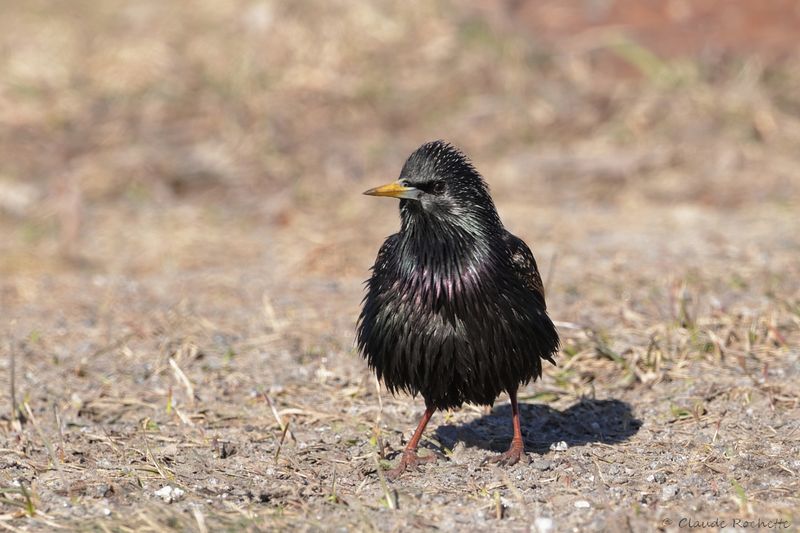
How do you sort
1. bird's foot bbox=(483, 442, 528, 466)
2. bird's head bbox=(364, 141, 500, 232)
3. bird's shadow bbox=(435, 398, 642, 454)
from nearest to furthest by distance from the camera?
1. bird's head bbox=(364, 141, 500, 232)
2. bird's foot bbox=(483, 442, 528, 466)
3. bird's shadow bbox=(435, 398, 642, 454)

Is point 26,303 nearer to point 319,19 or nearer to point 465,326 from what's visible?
point 465,326

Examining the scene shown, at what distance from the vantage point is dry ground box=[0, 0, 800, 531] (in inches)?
187

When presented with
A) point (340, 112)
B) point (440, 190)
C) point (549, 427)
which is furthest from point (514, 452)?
point (340, 112)

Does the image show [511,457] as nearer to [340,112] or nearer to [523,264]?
[523,264]

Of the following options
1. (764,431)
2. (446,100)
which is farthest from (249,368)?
(446,100)

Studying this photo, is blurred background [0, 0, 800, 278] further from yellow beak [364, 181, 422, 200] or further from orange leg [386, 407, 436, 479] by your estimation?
yellow beak [364, 181, 422, 200]

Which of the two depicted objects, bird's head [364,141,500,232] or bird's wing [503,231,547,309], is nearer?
bird's head [364,141,500,232]

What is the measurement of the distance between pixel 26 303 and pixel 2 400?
2.10m

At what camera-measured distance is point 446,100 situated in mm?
12555

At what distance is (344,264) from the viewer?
870cm

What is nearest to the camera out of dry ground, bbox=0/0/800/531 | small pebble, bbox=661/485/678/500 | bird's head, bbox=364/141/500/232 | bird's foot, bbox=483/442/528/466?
small pebble, bbox=661/485/678/500

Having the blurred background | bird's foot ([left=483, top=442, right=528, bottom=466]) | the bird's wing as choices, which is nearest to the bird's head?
the bird's wing

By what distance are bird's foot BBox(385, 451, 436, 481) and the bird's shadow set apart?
308 millimetres

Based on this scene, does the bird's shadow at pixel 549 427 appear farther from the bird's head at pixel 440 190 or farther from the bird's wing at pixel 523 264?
the bird's head at pixel 440 190
